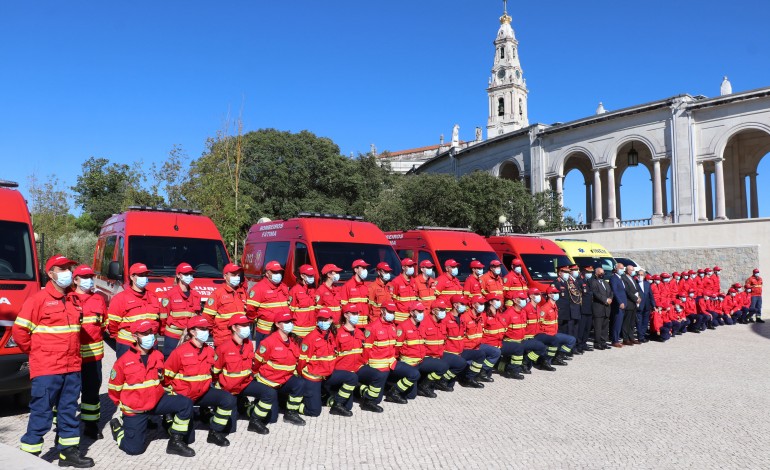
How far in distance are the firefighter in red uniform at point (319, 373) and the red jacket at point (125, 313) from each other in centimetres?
189

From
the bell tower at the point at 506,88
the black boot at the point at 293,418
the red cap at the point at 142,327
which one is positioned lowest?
the black boot at the point at 293,418

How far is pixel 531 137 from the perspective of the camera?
45188 mm

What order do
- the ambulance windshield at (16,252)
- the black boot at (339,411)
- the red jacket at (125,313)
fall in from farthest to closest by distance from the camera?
the black boot at (339,411), the ambulance windshield at (16,252), the red jacket at (125,313)

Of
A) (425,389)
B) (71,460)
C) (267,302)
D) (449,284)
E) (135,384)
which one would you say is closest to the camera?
(71,460)

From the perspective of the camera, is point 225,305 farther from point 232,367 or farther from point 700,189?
point 700,189

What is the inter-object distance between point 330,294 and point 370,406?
6.47 ft

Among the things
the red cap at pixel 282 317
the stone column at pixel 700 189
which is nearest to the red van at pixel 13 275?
the red cap at pixel 282 317

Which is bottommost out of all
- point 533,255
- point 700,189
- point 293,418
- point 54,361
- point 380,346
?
point 293,418

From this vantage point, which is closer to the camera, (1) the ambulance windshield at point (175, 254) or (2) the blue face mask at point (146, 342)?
(2) the blue face mask at point (146, 342)

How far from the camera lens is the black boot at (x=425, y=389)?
857cm

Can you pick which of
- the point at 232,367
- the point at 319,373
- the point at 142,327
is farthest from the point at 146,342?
the point at 319,373

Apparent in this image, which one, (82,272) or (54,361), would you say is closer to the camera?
(54,361)

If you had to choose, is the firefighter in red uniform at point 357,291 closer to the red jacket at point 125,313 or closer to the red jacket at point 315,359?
the red jacket at point 315,359

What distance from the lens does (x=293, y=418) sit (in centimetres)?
711
